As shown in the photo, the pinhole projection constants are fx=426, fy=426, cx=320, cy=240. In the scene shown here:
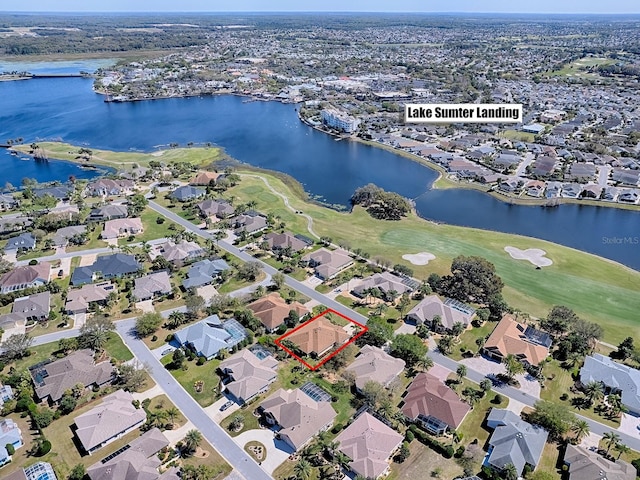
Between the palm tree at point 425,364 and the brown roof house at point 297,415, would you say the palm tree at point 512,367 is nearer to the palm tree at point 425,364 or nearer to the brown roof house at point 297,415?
the palm tree at point 425,364

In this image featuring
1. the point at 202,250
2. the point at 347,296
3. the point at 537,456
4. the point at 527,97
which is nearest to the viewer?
the point at 537,456

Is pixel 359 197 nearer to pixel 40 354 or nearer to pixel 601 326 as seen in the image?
pixel 601 326

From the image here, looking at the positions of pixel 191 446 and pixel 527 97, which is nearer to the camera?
pixel 191 446

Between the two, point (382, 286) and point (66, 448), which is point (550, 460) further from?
point (66, 448)

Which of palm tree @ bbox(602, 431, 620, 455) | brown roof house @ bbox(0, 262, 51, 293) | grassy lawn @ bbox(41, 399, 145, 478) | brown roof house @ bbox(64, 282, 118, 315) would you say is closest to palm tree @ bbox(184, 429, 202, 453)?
grassy lawn @ bbox(41, 399, 145, 478)

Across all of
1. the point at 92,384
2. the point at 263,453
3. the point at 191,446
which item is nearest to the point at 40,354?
the point at 92,384
